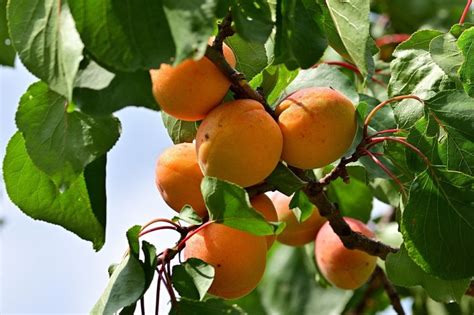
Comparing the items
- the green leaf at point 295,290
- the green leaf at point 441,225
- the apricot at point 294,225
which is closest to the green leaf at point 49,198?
the green leaf at point 441,225

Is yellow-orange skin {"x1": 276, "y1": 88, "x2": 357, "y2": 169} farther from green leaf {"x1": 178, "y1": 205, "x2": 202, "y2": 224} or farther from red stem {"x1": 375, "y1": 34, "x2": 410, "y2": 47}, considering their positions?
red stem {"x1": 375, "y1": 34, "x2": 410, "y2": 47}

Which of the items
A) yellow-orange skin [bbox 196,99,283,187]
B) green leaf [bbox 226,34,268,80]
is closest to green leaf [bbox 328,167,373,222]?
green leaf [bbox 226,34,268,80]

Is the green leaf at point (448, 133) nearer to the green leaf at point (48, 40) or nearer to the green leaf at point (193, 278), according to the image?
the green leaf at point (193, 278)

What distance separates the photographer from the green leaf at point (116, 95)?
1.05m

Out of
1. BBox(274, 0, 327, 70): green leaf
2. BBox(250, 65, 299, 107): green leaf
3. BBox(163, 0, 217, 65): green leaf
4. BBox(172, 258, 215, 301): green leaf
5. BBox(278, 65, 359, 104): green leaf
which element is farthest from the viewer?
BBox(278, 65, 359, 104): green leaf

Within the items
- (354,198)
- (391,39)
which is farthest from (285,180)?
(391,39)

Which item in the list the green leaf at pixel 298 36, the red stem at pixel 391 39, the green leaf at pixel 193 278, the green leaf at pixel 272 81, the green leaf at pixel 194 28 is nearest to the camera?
the green leaf at pixel 194 28

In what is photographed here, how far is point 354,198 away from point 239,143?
0.87m

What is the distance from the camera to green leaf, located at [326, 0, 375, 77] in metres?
1.13

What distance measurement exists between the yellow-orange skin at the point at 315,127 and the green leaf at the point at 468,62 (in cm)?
15

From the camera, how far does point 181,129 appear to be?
1.40m

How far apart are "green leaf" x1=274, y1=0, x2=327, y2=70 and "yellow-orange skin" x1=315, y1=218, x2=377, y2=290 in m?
Answer: 0.61

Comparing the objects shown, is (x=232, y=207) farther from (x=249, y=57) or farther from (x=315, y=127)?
(x=249, y=57)

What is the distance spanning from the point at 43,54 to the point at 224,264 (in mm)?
385
